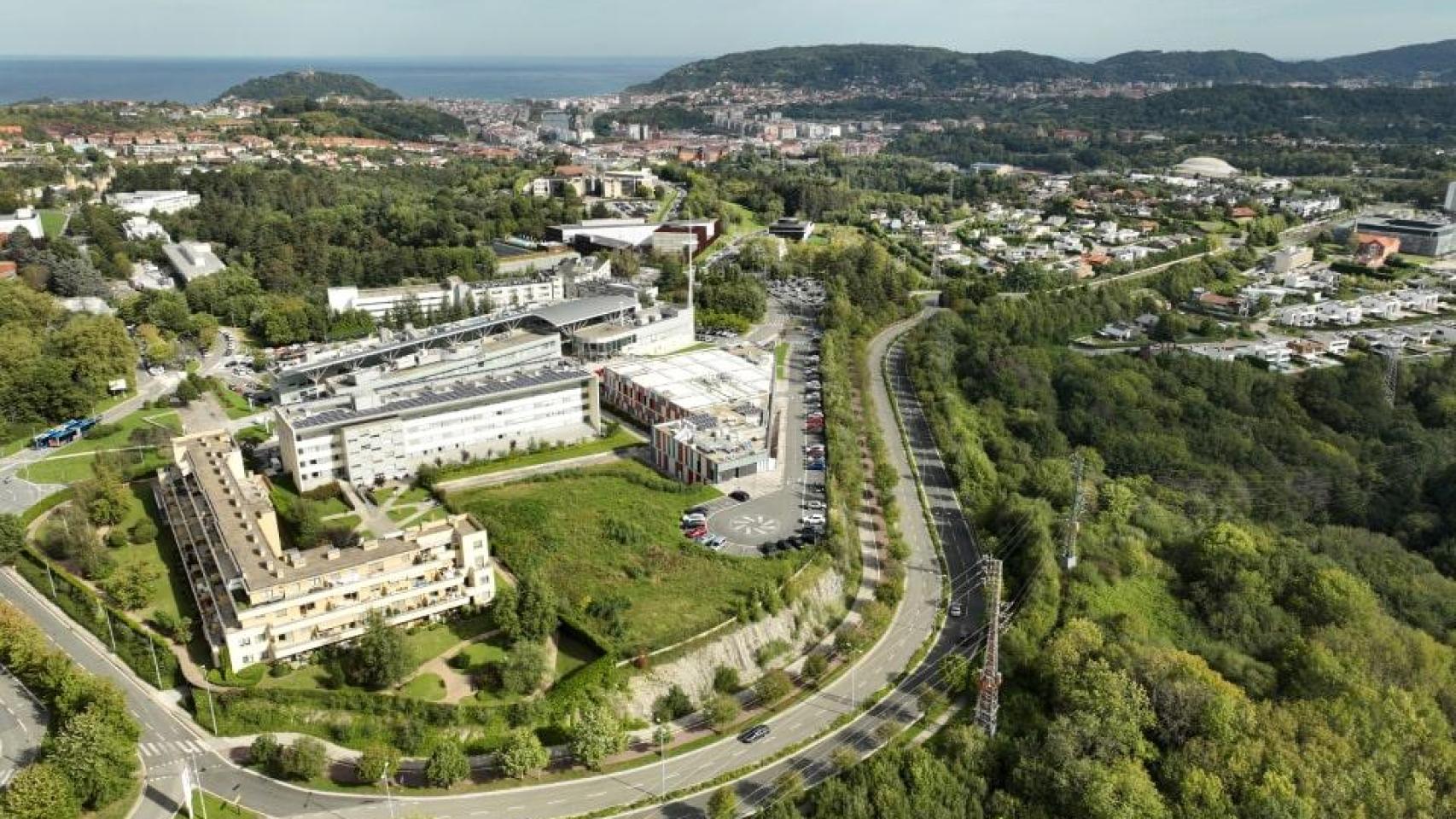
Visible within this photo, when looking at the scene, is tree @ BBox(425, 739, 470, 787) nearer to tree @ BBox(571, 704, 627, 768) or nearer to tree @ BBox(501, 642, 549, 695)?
tree @ BBox(501, 642, 549, 695)

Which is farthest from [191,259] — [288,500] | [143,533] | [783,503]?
[783,503]

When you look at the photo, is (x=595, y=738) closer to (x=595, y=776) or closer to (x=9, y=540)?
(x=595, y=776)

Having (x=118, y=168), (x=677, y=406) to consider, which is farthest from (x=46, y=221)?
(x=677, y=406)

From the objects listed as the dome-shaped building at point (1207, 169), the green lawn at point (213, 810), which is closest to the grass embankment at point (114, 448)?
the green lawn at point (213, 810)

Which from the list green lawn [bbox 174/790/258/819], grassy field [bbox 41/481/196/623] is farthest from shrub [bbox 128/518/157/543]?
green lawn [bbox 174/790/258/819]

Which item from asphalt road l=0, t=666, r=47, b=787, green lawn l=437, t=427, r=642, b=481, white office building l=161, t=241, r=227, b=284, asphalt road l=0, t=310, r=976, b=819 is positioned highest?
white office building l=161, t=241, r=227, b=284

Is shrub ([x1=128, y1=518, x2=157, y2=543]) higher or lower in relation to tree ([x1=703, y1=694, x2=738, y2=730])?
higher
